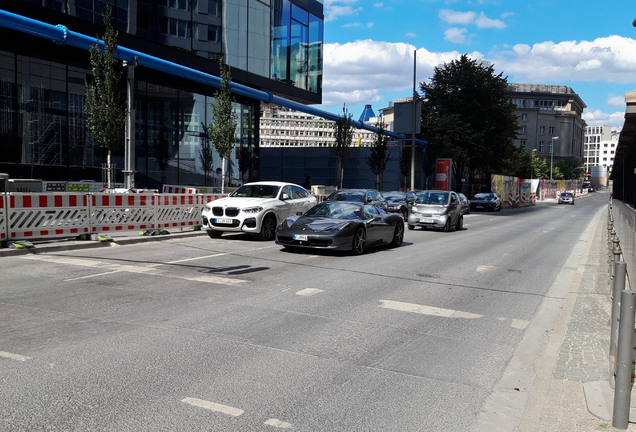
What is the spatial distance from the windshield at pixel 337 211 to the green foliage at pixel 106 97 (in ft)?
35.1

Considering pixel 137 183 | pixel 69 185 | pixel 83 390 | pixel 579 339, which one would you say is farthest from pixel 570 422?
pixel 137 183

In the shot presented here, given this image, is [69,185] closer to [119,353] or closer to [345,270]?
[345,270]

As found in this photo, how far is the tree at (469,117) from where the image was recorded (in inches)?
2076

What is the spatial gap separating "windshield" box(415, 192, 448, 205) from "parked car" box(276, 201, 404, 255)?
8.11 meters

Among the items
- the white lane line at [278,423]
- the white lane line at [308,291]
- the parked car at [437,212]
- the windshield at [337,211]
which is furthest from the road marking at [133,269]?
the parked car at [437,212]

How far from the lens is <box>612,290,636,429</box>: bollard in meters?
3.85

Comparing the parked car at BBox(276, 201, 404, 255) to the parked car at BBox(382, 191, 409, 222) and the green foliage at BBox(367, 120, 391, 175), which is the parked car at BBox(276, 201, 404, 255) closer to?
the parked car at BBox(382, 191, 409, 222)

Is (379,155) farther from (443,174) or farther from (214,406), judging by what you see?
(214,406)

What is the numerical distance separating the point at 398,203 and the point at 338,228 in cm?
1554

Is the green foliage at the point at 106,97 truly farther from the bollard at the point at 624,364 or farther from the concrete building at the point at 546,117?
the concrete building at the point at 546,117

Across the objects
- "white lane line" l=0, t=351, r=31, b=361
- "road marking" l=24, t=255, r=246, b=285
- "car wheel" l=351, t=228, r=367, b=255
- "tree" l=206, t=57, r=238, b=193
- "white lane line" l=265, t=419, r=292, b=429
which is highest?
"tree" l=206, t=57, r=238, b=193

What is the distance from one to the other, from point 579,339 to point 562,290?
3.57 meters

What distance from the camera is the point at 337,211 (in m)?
13.9

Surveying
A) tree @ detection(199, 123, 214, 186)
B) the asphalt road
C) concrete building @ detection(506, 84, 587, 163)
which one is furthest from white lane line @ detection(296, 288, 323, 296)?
concrete building @ detection(506, 84, 587, 163)
